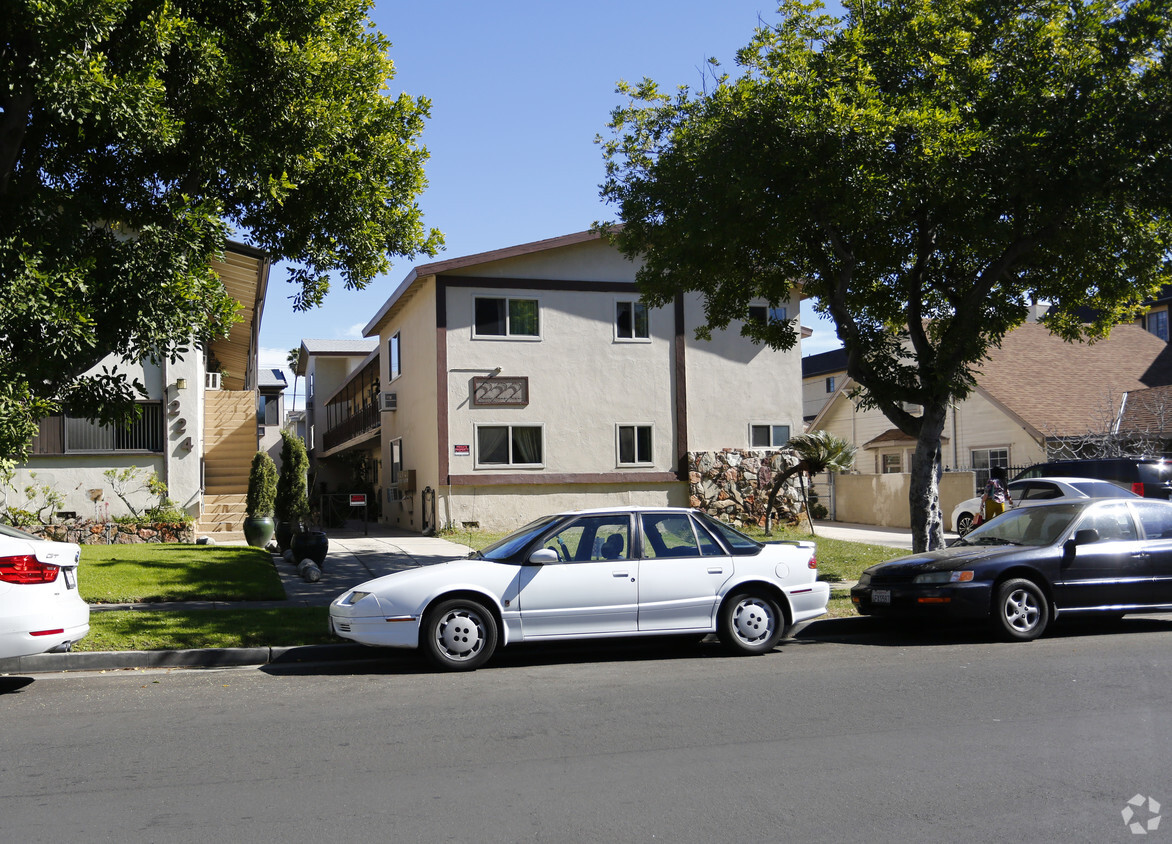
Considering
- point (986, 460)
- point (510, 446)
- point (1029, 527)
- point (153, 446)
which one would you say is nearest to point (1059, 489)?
point (1029, 527)

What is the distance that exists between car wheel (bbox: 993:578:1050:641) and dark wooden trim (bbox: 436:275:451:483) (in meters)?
15.4

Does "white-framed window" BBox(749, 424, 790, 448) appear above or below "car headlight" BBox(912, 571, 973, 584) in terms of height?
above

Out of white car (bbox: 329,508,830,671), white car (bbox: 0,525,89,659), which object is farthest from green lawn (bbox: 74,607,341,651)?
white car (bbox: 0,525,89,659)

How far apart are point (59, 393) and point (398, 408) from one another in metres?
17.9

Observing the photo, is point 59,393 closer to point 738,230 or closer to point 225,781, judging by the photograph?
point 225,781

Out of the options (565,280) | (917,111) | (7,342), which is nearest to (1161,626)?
(917,111)

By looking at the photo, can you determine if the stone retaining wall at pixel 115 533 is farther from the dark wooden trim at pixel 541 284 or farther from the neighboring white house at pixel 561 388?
the dark wooden trim at pixel 541 284

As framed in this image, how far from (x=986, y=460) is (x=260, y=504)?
20.3m

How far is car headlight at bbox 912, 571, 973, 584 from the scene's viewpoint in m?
10.0

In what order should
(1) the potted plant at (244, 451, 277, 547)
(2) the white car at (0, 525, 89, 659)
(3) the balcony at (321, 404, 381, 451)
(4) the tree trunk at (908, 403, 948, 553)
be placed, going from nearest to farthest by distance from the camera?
(2) the white car at (0, 525, 89, 659) < (4) the tree trunk at (908, 403, 948, 553) < (1) the potted plant at (244, 451, 277, 547) < (3) the balcony at (321, 404, 381, 451)

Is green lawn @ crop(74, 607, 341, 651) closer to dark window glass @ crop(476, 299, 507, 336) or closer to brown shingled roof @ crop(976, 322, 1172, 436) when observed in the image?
dark window glass @ crop(476, 299, 507, 336)

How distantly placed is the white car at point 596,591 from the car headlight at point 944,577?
3.99 feet

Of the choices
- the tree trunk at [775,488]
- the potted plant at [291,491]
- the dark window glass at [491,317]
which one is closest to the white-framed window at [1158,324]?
the tree trunk at [775,488]

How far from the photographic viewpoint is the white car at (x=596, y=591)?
8773 millimetres
